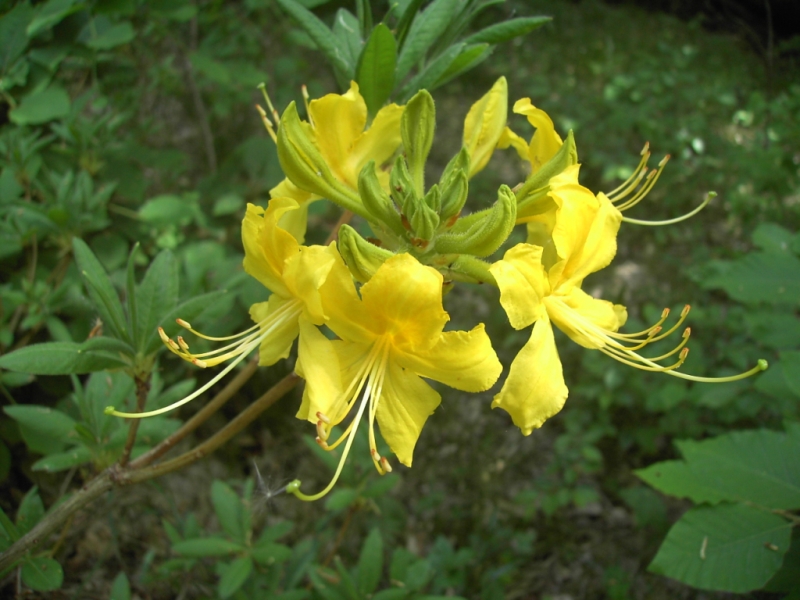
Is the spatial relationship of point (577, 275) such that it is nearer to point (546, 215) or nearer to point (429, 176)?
point (546, 215)

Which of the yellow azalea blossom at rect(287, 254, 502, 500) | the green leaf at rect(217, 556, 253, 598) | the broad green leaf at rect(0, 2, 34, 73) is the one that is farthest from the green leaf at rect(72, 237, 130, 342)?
the broad green leaf at rect(0, 2, 34, 73)

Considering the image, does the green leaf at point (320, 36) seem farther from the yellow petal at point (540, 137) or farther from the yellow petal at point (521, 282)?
the yellow petal at point (521, 282)

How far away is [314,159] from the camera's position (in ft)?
3.66

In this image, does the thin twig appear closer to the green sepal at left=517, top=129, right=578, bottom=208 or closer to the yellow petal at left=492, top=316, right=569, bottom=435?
the yellow petal at left=492, top=316, right=569, bottom=435

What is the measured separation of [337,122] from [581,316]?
0.66 m

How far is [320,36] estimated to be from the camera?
1.29 m

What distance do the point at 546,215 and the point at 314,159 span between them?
502 mm

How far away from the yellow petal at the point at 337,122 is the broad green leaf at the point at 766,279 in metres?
1.55

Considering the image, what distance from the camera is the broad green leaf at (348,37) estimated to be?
4.32 feet

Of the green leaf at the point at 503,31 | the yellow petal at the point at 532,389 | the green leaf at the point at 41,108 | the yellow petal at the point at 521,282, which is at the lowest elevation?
the yellow petal at the point at 532,389

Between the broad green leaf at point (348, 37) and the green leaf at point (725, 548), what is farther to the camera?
the green leaf at point (725, 548)

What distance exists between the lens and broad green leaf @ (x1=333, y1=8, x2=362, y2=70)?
1315mm

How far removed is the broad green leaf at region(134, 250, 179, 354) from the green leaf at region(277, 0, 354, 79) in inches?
23.6

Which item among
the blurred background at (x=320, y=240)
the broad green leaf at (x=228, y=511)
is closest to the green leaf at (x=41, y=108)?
the blurred background at (x=320, y=240)
